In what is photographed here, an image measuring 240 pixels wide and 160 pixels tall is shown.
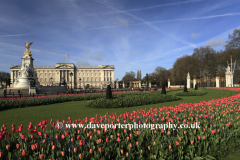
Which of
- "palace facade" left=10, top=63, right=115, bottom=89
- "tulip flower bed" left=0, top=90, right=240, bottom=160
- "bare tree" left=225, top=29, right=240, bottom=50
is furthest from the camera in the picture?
"palace facade" left=10, top=63, right=115, bottom=89

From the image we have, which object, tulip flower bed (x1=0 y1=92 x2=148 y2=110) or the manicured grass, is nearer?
the manicured grass

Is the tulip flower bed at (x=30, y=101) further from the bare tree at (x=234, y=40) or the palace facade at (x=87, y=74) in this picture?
the palace facade at (x=87, y=74)

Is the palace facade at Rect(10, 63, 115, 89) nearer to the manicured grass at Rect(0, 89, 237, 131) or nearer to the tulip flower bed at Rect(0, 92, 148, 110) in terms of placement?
the tulip flower bed at Rect(0, 92, 148, 110)

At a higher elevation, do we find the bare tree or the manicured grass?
the bare tree

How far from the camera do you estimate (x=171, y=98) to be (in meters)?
14.7

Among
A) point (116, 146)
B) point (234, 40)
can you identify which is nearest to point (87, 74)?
point (234, 40)

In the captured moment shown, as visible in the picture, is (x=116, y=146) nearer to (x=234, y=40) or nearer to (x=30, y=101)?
(x=30, y=101)

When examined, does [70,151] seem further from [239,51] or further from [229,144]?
[239,51]

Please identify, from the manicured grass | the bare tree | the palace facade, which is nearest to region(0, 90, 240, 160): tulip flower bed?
the manicured grass

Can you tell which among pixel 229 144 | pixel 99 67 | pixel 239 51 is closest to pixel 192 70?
pixel 239 51

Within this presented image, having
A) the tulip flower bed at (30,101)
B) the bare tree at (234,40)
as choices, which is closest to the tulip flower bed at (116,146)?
the tulip flower bed at (30,101)

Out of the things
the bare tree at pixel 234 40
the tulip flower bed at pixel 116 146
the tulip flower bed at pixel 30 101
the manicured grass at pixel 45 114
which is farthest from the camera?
the bare tree at pixel 234 40

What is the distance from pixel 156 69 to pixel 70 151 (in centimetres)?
8512

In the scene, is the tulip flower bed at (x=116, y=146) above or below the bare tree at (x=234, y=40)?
below
